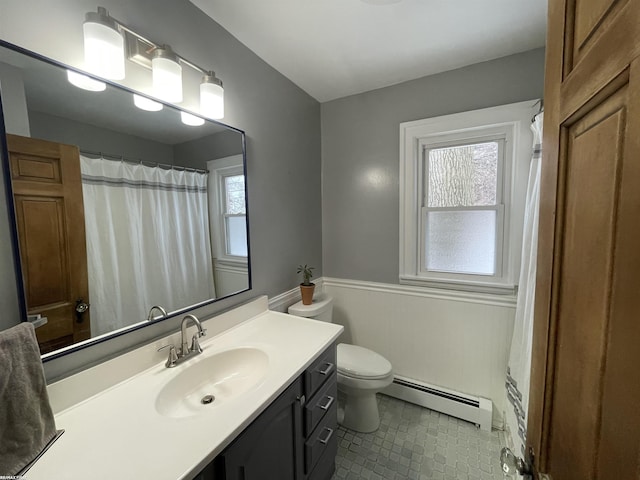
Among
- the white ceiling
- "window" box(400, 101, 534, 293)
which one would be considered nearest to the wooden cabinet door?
"window" box(400, 101, 534, 293)

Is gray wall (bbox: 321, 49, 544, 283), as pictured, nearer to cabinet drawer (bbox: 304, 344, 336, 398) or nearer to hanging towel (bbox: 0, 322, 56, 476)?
cabinet drawer (bbox: 304, 344, 336, 398)

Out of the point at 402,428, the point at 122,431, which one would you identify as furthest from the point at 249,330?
the point at 402,428

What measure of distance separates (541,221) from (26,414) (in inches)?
52.5

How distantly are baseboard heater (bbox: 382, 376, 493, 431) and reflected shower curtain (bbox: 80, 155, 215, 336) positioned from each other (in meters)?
1.63

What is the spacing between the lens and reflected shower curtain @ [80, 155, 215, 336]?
0.92m

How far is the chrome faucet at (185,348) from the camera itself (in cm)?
106

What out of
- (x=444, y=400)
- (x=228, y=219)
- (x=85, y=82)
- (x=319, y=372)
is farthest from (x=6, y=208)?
(x=444, y=400)

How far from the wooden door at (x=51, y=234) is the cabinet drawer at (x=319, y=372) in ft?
2.71

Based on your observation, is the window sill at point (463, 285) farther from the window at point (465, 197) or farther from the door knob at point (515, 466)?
the door knob at point (515, 466)

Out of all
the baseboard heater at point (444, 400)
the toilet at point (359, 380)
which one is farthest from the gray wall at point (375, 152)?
the baseboard heater at point (444, 400)

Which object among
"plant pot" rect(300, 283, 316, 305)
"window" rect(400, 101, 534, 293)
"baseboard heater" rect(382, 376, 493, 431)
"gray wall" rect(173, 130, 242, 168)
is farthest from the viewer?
"plant pot" rect(300, 283, 316, 305)

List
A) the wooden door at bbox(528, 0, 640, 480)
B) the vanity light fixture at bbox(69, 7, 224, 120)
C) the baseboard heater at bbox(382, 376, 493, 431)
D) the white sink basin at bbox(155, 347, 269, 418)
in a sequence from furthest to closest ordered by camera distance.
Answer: the baseboard heater at bbox(382, 376, 493, 431)
the white sink basin at bbox(155, 347, 269, 418)
the vanity light fixture at bbox(69, 7, 224, 120)
the wooden door at bbox(528, 0, 640, 480)

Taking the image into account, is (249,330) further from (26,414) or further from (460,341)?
(460,341)

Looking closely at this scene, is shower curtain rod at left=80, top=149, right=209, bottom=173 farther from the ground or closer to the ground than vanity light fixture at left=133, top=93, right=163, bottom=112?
closer to the ground
